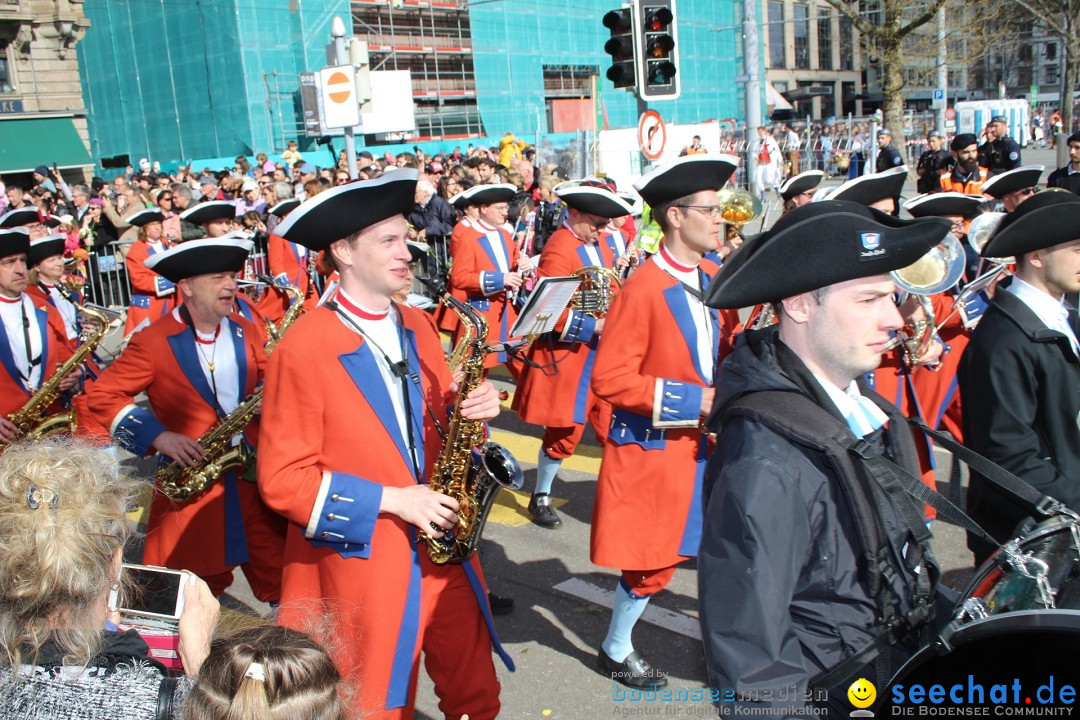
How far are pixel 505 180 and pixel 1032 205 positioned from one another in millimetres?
11279

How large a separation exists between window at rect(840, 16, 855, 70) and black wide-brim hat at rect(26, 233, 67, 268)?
77.9 metres

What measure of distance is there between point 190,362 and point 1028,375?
11.6 ft

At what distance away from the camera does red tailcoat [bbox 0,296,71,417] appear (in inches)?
229

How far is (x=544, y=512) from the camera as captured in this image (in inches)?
254

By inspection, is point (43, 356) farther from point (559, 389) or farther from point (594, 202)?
point (594, 202)

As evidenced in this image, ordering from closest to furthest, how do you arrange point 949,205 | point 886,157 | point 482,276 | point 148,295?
point 949,205
point 482,276
point 148,295
point 886,157

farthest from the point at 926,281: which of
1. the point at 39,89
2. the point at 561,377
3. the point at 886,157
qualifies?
the point at 39,89

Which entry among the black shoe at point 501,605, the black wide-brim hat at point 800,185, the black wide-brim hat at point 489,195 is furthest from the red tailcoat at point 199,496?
the black wide-brim hat at point 489,195

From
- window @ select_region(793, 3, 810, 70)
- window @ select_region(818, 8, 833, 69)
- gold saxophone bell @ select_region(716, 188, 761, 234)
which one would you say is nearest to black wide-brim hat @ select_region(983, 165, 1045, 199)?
gold saxophone bell @ select_region(716, 188, 761, 234)

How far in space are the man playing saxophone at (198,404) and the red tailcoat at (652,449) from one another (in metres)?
1.68

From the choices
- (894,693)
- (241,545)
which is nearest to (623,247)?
(241,545)

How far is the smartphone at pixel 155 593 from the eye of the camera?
2.28 metres

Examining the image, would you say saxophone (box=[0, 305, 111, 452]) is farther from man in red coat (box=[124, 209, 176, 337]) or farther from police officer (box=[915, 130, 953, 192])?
police officer (box=[915, 130, 953, 192])

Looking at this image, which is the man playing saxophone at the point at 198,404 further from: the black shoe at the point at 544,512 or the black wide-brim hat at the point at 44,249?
the black wide-brim hat at the point at 44,249
